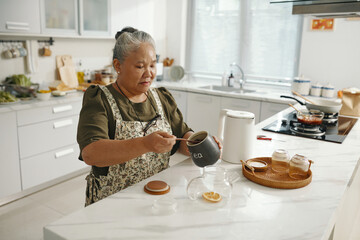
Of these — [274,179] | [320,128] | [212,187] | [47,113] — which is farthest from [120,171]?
[47,113]

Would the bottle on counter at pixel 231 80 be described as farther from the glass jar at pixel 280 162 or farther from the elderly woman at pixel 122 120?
the glass jar at pixel 280 162

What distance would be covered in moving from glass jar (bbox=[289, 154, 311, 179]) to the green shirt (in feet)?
1.90

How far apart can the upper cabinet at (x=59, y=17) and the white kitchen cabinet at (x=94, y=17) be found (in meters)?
0.08

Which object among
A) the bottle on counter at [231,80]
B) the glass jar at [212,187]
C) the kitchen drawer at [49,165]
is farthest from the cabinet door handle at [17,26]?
the bottle on counter at [231,80]

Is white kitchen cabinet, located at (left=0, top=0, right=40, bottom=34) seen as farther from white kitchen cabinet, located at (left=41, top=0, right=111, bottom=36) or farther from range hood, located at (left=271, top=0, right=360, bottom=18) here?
range hood, located at (left=271, top=0, right=360, bottom=18)

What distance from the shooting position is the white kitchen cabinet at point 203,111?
3.91 meters

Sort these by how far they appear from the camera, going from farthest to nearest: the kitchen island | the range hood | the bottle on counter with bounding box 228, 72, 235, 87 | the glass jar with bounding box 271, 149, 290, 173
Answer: the bottle on counter with bounding box 228, 72, 235, 87 → the range hood → the glass jar with bounding box 271, 149, 290, 173 → the kitchen island

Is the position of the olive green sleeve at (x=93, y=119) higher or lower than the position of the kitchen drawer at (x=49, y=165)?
higher

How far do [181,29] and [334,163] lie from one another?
11.9 feet

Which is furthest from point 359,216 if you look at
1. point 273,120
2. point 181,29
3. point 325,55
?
point 181,29

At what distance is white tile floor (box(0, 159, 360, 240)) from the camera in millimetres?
2361

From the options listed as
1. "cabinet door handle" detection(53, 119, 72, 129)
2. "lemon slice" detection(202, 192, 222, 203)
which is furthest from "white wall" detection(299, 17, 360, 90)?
"lemon slice" detection(202, 192, 222, 203)

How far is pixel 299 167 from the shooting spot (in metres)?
1.26

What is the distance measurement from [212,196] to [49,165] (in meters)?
2.33
